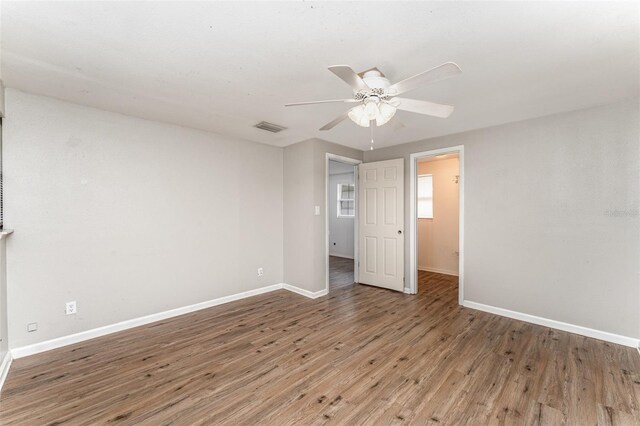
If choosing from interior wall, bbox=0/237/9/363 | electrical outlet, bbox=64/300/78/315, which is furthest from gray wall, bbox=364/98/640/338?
interior wall, bbox=0/237/9/363

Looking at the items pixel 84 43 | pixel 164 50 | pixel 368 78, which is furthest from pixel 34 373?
pixel 368 78

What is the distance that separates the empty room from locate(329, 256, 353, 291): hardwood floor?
31 centimetres

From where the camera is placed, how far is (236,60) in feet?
6.64

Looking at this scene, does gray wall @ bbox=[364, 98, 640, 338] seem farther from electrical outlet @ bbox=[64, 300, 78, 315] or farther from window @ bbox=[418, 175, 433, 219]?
electrical outlet @ bbox=[64, 300, 78, 315]

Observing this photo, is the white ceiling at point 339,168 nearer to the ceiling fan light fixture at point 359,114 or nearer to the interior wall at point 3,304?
the ceiling fan light fixture at point 359,114

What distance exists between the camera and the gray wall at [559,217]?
277 cm

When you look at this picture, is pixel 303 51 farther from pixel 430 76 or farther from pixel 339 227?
pixel 339 227

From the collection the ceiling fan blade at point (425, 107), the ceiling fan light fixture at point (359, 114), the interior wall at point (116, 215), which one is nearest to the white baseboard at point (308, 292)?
→ the interior wall at point (116, 215)

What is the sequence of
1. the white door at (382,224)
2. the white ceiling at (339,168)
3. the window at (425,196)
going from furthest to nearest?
the white ceiling at (339,168) < the window at (425,196) < the white door at (382,224)

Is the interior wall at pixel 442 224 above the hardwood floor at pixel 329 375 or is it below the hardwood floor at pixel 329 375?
above

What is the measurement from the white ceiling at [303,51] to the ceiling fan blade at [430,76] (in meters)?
0.30

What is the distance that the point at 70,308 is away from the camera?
2.75 meters

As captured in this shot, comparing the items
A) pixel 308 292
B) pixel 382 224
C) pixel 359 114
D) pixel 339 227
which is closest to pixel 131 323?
pixel 308 292

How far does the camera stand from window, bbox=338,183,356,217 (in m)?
7.53
